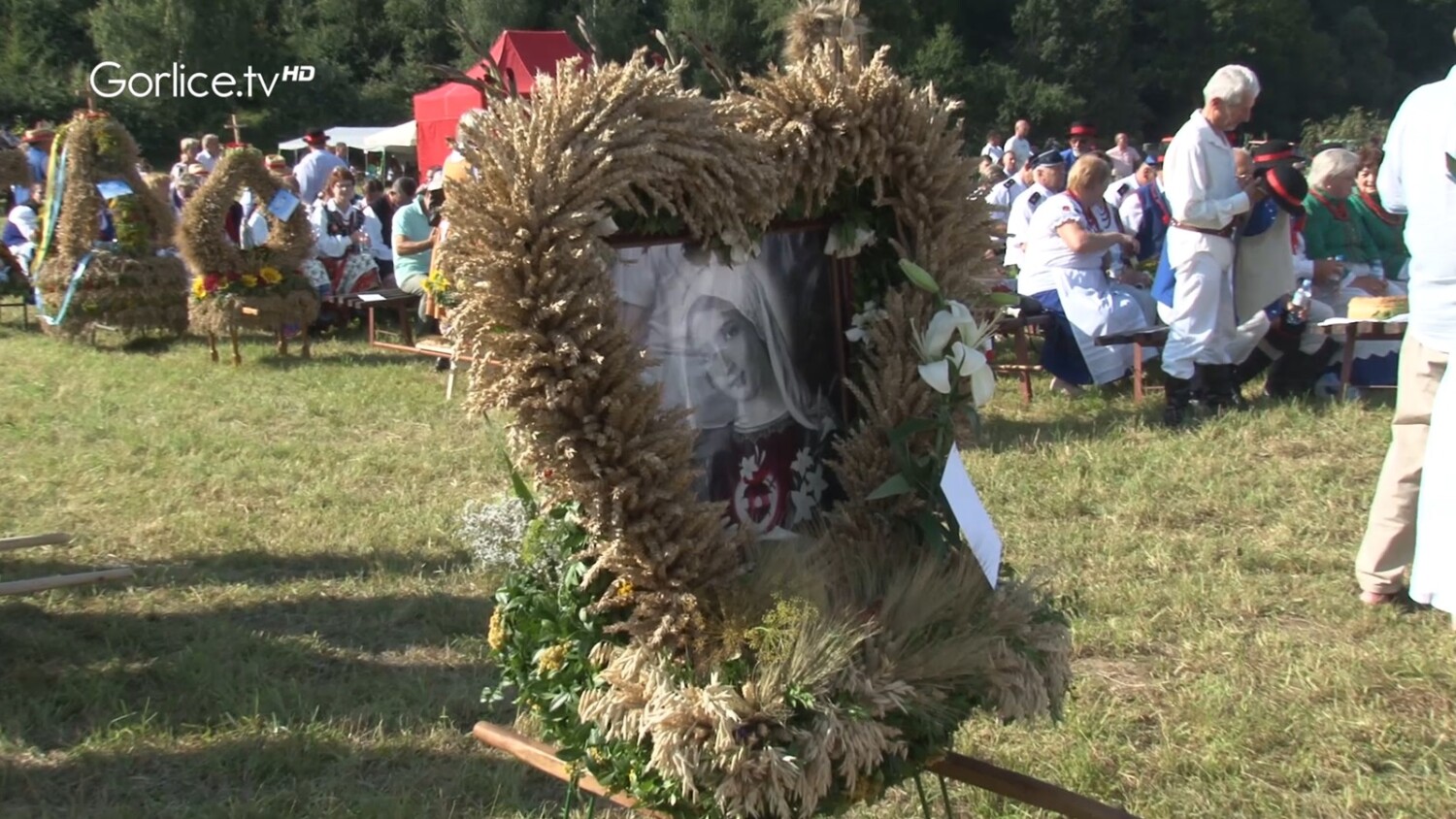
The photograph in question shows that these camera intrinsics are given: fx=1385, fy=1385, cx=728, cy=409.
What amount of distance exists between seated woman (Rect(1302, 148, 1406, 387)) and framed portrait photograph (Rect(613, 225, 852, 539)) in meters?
6.73

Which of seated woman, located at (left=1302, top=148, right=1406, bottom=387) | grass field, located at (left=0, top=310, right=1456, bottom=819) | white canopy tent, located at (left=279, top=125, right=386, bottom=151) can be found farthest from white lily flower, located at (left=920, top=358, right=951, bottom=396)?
white canopy tent, located at (left=279, top=125, right=386, bottom=151)

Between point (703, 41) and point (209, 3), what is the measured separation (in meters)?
38.1

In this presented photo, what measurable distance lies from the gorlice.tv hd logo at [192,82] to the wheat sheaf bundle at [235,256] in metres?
23.5

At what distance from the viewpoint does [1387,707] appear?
13.0ft

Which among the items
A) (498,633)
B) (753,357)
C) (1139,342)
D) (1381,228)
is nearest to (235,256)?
(1139,342)

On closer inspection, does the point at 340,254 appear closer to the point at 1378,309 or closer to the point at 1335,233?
the point at 1335,233

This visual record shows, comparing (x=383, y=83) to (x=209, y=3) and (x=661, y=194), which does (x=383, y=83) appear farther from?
(x=661, y=194)

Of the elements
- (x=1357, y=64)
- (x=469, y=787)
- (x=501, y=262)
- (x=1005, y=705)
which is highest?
(x=1357, y=64)

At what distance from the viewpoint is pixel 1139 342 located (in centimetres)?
802

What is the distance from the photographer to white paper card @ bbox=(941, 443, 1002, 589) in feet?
7.63

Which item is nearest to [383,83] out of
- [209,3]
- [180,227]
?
[209,3]

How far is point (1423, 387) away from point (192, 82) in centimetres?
3456

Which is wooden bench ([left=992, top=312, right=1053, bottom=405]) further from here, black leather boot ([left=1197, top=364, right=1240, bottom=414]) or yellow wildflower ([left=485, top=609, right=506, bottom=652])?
yellow wildflower ([left=485, top=609, right=506, bottom=652])

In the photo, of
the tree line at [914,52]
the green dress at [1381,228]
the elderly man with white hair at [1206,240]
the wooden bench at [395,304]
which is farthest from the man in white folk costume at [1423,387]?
the tree line at [914,52]
